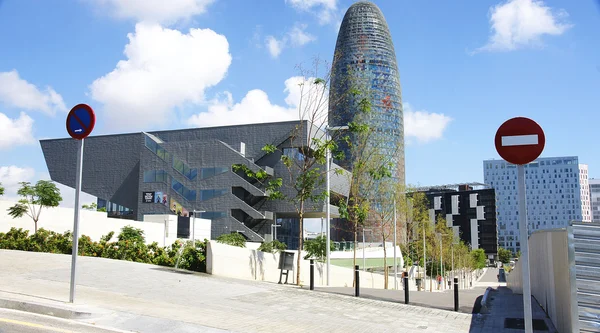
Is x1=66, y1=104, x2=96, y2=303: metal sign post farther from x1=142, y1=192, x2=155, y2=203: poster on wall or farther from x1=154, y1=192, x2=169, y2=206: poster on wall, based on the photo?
x1=142, y1=192, x2=155, y2=203: poster on wall

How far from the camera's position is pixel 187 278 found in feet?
53.0

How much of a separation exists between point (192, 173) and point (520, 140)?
2580 inches

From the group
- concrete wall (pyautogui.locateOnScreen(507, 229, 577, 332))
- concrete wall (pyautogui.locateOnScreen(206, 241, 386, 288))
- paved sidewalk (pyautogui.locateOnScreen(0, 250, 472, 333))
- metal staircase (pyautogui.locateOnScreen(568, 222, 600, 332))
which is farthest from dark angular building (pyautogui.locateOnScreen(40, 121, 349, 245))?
metal staircase (pyautogui.locateOnScreen(568, 222, 600, 332))

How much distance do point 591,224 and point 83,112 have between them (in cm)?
883

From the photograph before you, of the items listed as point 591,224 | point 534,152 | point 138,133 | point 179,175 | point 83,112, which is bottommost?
point 591,224

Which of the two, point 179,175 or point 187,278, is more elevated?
point 179,175

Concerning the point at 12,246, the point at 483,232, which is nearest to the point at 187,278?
the point at 12,246

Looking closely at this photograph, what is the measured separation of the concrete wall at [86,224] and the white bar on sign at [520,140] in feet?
107

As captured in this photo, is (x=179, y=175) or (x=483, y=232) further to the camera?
(x=483, y=232)

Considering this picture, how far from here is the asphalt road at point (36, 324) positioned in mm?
7508

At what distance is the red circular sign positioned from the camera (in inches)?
277

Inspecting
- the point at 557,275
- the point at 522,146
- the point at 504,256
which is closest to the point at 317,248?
the point at 557,275

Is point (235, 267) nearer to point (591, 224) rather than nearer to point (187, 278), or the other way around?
point (187, 278)

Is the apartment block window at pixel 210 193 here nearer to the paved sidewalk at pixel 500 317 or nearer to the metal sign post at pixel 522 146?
the paved sidewalk at pixel 500 317
